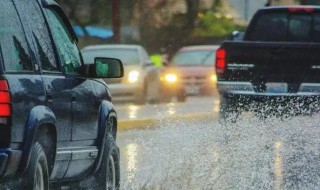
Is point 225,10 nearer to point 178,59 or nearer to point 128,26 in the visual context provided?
point 128,26

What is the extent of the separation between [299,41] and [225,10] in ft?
145

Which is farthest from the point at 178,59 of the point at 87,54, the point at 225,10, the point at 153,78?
the point at 225,10

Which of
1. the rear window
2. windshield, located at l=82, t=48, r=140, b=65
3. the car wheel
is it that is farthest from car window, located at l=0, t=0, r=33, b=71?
windshield, located at l=82, t=48, r=140, b=65

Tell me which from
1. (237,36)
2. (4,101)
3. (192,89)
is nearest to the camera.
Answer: (4,101)

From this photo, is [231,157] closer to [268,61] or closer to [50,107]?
[50,107]

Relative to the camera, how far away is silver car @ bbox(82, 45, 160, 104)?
28.1 m

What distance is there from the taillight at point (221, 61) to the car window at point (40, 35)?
344 inches

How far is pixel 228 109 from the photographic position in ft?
56.1

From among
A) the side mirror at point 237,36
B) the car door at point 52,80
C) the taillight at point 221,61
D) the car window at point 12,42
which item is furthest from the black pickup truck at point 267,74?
the car window at point 12,42

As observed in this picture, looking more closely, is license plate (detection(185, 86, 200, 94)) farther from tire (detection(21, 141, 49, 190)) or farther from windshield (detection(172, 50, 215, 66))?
tire (detection(21, 141, 49, 190))

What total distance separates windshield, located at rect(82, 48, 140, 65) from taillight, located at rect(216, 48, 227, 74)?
35.1 ft

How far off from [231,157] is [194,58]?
19465 millimetres

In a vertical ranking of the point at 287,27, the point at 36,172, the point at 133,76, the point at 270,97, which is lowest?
the point at 133,76

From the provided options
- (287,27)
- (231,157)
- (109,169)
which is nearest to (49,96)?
(109,169)
